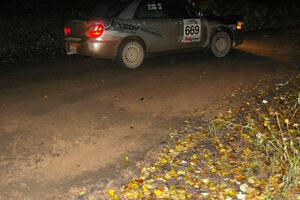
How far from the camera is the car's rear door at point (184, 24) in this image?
995cm

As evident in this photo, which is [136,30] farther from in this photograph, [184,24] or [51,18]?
[51,18]

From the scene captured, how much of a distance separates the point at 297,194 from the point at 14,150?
345 centimetres

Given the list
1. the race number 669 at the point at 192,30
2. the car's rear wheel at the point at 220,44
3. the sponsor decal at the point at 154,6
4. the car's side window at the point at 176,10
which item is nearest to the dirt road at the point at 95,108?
the car's rear wheel at the point at 220,44

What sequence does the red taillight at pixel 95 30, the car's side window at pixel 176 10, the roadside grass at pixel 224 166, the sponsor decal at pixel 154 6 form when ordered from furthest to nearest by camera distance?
the car's side window at pixel 176 10 < the sponsor decal at pixel 154 6 < the red taillight at pixel 95 30 < the roadside grass at pixel 224 166

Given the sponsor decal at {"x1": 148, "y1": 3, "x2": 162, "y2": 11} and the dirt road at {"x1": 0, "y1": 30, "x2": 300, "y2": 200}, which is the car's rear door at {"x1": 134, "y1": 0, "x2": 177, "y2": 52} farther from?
the dirt road at {"x1": 0, "y1": 30, "x2": 300, "y2": 200}

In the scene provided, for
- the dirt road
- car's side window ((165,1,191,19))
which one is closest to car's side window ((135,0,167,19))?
car's side window ((165,1,191,19))

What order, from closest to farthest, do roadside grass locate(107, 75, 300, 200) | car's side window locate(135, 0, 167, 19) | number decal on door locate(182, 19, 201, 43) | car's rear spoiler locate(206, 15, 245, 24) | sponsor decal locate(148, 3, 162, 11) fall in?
1. roadside grass locate(107, 75, 300, 200)
2. car's side window locate(135, 0, 167, 19)
3. sponsor decal locate(148, 3, 162, 11)
4. number decal on door locate(182, 19, 201, 43)
5. car's rear spoiler locate(206, 15, 245, 24)

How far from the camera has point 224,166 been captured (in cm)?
471

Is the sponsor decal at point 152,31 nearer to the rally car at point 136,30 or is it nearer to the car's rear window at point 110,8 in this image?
the rally car at point 136,30

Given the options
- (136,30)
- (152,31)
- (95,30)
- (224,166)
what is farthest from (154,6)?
(224,166)

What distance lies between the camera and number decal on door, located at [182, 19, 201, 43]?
10.1 meters

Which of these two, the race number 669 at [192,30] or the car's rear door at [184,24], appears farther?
the race number 669 at [192,30]

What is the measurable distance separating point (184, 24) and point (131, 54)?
5.34ft

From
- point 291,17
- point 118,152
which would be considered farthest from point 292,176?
point 291,17
